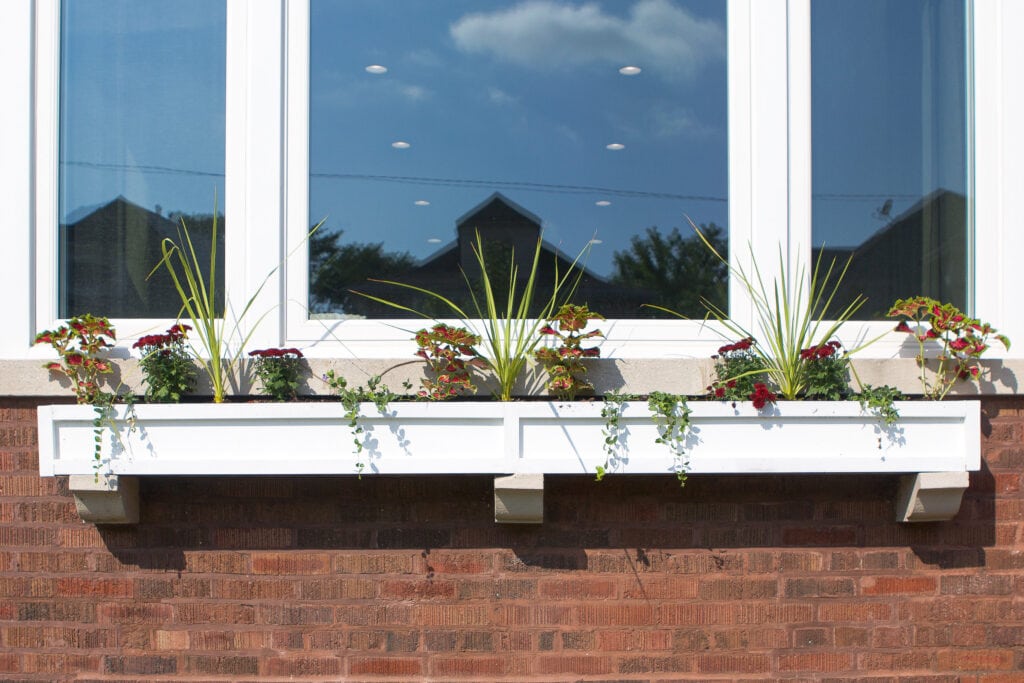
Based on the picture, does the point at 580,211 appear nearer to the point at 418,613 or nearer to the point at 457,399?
the point at 457,399

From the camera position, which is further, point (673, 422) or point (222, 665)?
point (222, 665)

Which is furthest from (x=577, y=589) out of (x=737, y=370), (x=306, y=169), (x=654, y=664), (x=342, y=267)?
(x=306, y=169)

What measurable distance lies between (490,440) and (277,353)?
2.43ft

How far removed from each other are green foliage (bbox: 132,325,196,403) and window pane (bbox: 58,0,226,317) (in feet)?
0.80

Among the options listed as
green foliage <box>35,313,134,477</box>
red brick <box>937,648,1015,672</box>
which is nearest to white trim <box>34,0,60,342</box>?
green foliage <box>35,313,134,477</box>

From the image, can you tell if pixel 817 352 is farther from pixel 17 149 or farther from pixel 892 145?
pixel 17 149

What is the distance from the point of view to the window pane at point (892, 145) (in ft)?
10.7

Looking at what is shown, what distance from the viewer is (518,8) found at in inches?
128

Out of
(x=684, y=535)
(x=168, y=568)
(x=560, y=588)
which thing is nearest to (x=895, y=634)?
(x=684, y=535)

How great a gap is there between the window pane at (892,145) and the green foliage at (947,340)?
0.20 meters

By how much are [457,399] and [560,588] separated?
727 millimetres

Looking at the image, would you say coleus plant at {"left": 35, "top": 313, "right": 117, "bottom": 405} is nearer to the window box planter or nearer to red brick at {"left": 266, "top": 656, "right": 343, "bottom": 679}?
the window box planter

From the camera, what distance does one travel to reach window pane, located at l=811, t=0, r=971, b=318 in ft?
10.7

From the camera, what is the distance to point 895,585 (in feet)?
10.1
